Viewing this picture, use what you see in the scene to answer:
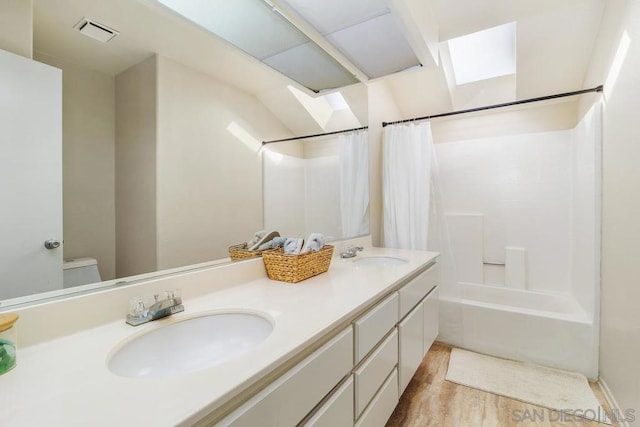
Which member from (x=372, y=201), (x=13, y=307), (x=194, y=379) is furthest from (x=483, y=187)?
(x=13, y=307)

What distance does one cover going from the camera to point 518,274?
275 centimetres

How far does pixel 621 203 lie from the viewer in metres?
1.61

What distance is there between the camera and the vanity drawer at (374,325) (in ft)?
3.45

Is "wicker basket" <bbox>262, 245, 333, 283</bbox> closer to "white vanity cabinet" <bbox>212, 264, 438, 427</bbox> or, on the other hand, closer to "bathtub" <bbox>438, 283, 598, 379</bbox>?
"white vanity cabinet" <bbox>212, 264, 438, 427</bbox>

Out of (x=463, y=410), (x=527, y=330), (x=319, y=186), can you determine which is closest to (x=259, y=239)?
(x=319, y=186)

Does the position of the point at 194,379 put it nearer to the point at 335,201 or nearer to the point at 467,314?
the point at 335,201

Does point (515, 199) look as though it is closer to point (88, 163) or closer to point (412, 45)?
point (412, 45)

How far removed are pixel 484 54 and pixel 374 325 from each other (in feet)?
9.00

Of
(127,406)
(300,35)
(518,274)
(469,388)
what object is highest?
(300,35)

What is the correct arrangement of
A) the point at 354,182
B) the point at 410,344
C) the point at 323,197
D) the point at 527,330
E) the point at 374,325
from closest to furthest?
the point at 374,325, the point at 410,344, the point at 323,197, the point at 527,330, the point at 354,182

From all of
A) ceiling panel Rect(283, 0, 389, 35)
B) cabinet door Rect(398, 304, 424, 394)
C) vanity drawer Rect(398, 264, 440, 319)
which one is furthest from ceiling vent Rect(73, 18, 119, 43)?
cabinet door Rect(398, 304, 424, 394)

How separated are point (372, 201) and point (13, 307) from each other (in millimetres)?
2266

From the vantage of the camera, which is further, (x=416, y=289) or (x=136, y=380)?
(x=416, y=289)

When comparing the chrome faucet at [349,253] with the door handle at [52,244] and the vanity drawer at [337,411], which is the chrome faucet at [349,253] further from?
the door handle at [52,244]
